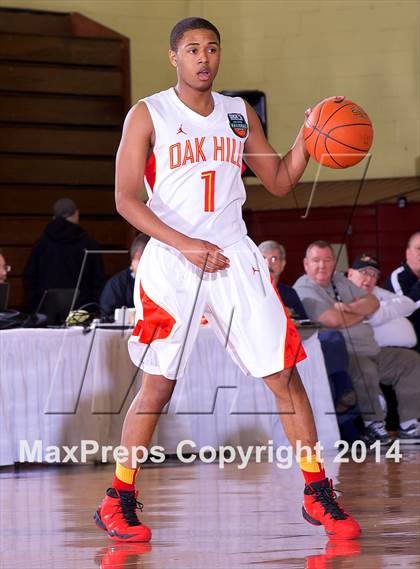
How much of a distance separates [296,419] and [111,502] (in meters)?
0.55

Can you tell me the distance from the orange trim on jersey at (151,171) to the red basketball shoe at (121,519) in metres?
0.85

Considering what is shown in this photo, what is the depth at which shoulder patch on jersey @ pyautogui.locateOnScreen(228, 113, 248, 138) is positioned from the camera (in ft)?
9.90

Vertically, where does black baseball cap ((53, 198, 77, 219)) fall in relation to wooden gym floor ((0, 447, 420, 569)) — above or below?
above

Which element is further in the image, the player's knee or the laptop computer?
the laptop computer

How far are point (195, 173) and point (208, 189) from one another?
0.06 metres

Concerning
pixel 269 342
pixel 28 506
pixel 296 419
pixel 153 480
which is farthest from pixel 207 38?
pixel 153 480

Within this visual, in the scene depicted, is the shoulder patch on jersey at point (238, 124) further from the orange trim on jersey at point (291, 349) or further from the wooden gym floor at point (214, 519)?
the wooden gym floor at point (214, 519)

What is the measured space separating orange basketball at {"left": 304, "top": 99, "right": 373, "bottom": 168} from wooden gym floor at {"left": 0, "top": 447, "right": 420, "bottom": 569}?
1.02 metres

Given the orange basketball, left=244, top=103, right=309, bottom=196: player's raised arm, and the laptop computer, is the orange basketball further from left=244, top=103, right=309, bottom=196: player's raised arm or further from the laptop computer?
the laptop computer

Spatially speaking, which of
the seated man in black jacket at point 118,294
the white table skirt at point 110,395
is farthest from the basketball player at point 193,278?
the seated man in black jacket at point 118,294

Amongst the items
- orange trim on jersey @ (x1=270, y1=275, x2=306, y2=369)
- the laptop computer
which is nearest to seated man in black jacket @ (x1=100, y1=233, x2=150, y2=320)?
the laptop computer

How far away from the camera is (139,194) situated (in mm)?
2930

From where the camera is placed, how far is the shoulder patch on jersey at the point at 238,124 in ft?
9.90

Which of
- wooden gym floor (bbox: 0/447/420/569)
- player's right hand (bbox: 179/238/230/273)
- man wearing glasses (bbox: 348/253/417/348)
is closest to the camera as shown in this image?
wooden gym floor (bbox: 0/447/420/569)
